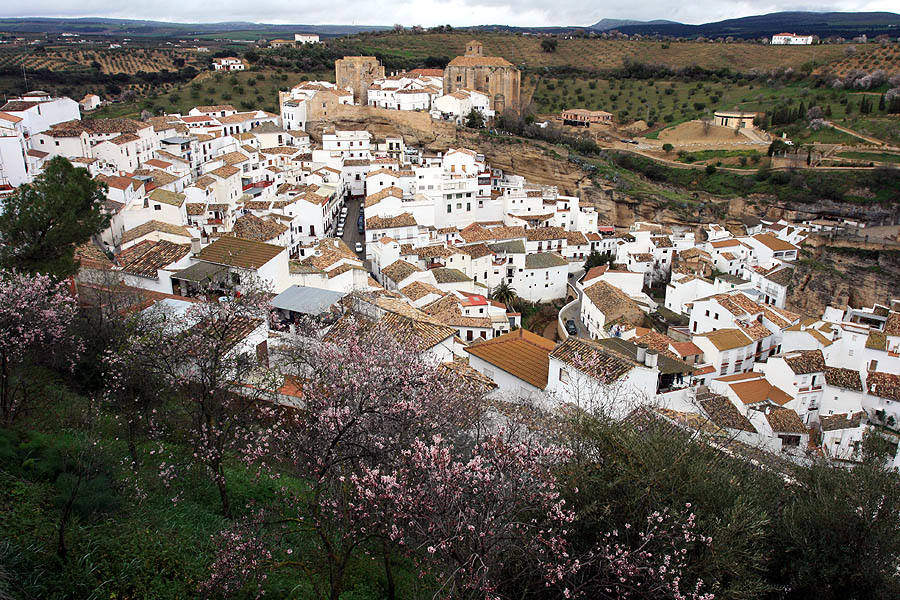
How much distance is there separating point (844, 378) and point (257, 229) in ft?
79.8

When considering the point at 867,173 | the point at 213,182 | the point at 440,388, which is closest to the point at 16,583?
the point at 440,388

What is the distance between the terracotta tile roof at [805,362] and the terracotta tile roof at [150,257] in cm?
2146

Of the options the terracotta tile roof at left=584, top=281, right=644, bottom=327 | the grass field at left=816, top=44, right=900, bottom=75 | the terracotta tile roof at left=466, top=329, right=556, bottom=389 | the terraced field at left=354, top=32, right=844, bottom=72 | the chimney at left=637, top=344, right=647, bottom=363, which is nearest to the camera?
the chimney at left=637, top=344, right=647, bottom=363

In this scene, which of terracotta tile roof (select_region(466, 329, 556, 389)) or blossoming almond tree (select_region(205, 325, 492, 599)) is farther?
terracotta tile roof (select_region(466, 329, 556, 389))

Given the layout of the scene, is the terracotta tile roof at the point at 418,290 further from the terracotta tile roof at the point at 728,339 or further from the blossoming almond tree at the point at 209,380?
the blossoming almond tree at the point at 209,380

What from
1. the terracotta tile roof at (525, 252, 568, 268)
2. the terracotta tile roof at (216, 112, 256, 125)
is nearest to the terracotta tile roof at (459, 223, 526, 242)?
the terracotta tile roof at (525, 252, 568, 268)

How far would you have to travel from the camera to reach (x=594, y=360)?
54.3 feet

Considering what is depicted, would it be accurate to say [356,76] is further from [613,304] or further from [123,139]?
[613,304]

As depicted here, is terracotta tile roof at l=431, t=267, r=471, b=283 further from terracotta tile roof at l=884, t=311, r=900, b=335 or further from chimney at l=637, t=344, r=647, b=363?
terracotta tile roof at l=884, t=311, r=900, b=335

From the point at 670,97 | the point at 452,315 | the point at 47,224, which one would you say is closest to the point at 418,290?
the point at 452,315

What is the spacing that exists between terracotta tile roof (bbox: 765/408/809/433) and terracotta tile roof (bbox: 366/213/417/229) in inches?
768

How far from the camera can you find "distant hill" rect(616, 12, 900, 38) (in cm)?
13650

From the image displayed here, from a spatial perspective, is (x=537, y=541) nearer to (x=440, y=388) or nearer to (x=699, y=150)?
(x=440, y=388)

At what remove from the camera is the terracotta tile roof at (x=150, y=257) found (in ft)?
66.9
